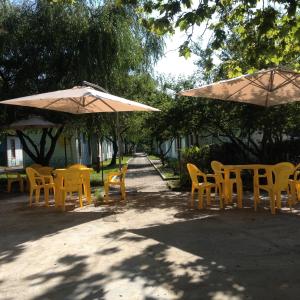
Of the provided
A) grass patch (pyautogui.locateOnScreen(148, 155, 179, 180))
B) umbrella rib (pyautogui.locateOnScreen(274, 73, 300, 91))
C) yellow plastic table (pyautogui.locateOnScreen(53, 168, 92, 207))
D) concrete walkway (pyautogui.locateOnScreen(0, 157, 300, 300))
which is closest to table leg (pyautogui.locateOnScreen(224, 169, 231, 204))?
concrete walkway (pyautogui.locateOnScreen(0, 157, 300, 300))

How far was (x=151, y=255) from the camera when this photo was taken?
6.17m

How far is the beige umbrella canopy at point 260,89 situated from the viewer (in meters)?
9.56

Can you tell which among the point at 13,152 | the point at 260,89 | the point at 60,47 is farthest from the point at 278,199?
the point at 13,152

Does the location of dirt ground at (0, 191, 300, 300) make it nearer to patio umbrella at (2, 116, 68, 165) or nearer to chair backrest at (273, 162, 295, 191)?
chair backrest at (273, 162, 295, 191)

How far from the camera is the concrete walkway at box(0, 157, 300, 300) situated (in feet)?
16.0

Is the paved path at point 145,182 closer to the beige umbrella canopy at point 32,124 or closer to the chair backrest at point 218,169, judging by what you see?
the beige umbrella canopy at point 32,124

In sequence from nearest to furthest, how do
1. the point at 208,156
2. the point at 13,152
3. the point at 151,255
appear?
the point at 151,255 → the point at 208,156 → the point at 13,152

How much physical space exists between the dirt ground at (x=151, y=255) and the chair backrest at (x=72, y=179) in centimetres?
85

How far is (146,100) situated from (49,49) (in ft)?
18.3

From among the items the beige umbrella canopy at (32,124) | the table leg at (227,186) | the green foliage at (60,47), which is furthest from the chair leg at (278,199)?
the green foliage at (60,47)

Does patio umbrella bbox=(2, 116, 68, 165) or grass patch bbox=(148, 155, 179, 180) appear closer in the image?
patio umbrella bbox=(2, 116, 68, 165)

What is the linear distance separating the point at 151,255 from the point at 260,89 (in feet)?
19.0

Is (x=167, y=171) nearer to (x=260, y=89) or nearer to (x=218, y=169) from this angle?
(x=260, y=89)

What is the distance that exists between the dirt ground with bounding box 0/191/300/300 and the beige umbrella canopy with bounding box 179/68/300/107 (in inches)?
102
